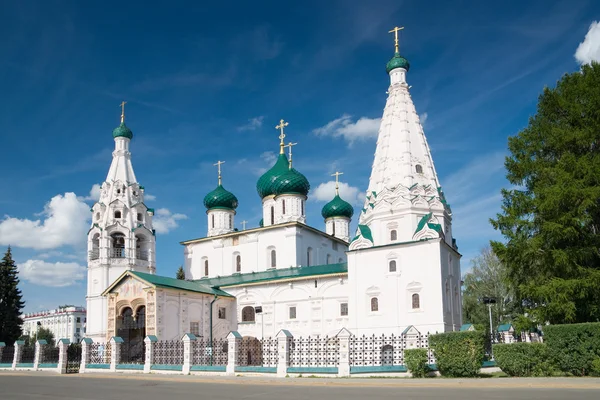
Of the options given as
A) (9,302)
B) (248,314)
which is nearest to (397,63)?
(248,314)

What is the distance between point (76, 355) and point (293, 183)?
14.8 meters

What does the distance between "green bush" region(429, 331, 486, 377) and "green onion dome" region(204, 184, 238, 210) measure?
22058 mm

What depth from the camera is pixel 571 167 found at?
58.7 feet

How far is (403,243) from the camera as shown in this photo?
2492 cm

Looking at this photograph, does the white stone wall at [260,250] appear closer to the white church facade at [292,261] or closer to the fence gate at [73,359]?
the white church facade at [292,261]

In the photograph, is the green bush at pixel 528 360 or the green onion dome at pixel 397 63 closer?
the green bush at pixel 528 360

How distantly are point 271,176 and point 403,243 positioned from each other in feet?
39.2

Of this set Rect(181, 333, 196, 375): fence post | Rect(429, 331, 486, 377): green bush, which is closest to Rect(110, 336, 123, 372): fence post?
Rect(181, 333, 196, 375): fence post

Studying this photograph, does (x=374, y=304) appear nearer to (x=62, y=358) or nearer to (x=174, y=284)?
(x=174, y=284)

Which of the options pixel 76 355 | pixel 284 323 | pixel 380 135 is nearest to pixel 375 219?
pixel 380 135

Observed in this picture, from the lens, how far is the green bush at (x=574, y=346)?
15219 millimetres

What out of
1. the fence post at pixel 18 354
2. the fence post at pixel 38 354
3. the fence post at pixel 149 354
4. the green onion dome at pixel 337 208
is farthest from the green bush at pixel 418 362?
the green onion dome at pixel 337 208

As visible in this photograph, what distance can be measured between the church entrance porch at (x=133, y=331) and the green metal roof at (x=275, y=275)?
16.1 feet

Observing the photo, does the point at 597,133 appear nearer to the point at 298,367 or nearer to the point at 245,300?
the point at 298,367
